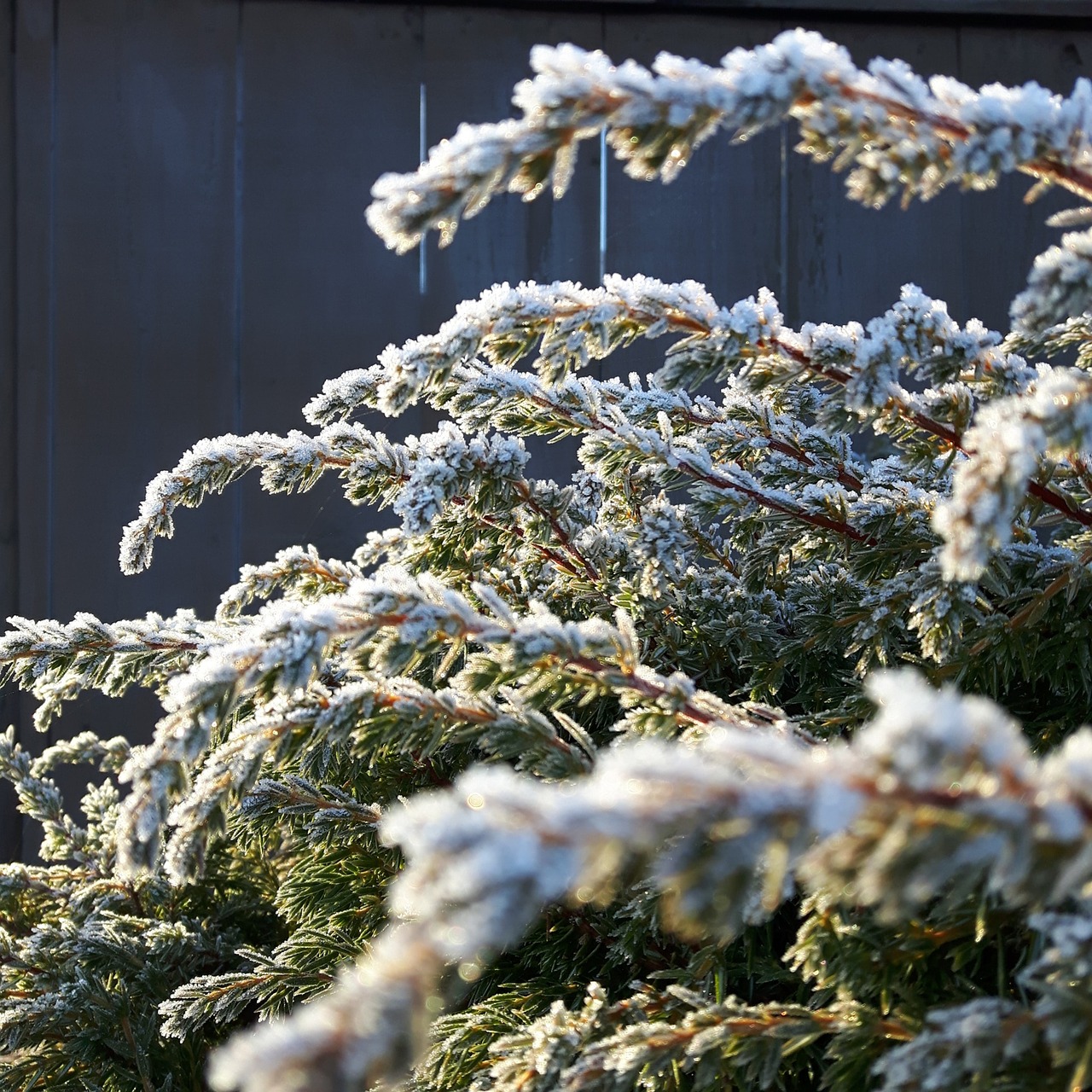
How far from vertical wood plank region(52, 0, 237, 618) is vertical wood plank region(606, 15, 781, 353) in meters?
0.71

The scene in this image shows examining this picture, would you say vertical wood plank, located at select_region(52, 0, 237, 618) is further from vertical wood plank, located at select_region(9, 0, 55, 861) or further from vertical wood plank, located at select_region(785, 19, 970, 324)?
vertical wood plank, located at select_region(785, 19, 970, 324)

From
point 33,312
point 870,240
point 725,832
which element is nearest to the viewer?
point 725,832

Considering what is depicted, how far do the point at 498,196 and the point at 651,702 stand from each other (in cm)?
152

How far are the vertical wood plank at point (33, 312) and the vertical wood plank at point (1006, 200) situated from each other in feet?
5.41

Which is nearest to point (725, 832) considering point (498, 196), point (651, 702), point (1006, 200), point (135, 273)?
point (651, 702)

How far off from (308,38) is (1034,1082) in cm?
196

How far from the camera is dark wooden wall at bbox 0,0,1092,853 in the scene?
1961 millimetres

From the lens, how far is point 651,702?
0.64 meters

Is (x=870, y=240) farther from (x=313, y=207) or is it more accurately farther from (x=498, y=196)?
(x=313, y=207)

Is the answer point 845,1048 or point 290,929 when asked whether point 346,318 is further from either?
point 845,1048

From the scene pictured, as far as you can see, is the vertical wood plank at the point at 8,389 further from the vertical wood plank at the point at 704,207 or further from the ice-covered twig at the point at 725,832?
the ice-covered twig at the point at 725,832

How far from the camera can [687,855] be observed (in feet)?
1.20

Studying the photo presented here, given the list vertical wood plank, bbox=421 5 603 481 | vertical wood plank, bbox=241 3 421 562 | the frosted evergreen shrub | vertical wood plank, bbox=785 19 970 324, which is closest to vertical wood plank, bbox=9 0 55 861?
vertical wood plank, bbox=241 3 421 562

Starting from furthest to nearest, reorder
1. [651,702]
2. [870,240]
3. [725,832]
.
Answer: [870,240] → [651,702] → [725,832]
